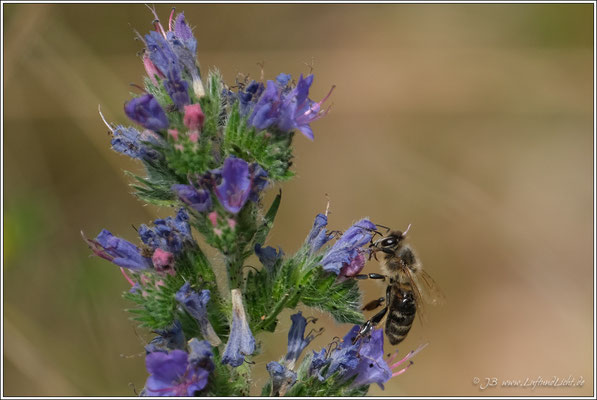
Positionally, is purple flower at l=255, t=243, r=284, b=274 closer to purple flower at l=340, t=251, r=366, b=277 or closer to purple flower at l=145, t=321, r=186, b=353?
purple flower at l=340, t=251, r=366, b=277

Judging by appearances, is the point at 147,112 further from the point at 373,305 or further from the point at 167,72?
the point at 373,305

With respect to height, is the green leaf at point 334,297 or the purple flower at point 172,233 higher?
the purple flower at point 172,233

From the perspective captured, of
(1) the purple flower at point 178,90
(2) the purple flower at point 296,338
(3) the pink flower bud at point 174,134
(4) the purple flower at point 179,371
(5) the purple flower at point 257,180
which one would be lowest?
(4) the purple flower at point 179,371

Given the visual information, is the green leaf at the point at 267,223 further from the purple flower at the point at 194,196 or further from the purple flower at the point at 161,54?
the purple flower at the point at 161,54

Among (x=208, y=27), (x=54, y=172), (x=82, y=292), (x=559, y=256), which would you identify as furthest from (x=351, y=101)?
(x=82, y=292)

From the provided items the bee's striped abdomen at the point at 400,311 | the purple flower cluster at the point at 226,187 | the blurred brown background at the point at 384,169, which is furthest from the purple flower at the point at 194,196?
the blurred brown background at the point at 384,169

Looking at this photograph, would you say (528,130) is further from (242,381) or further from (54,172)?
(242,381)
